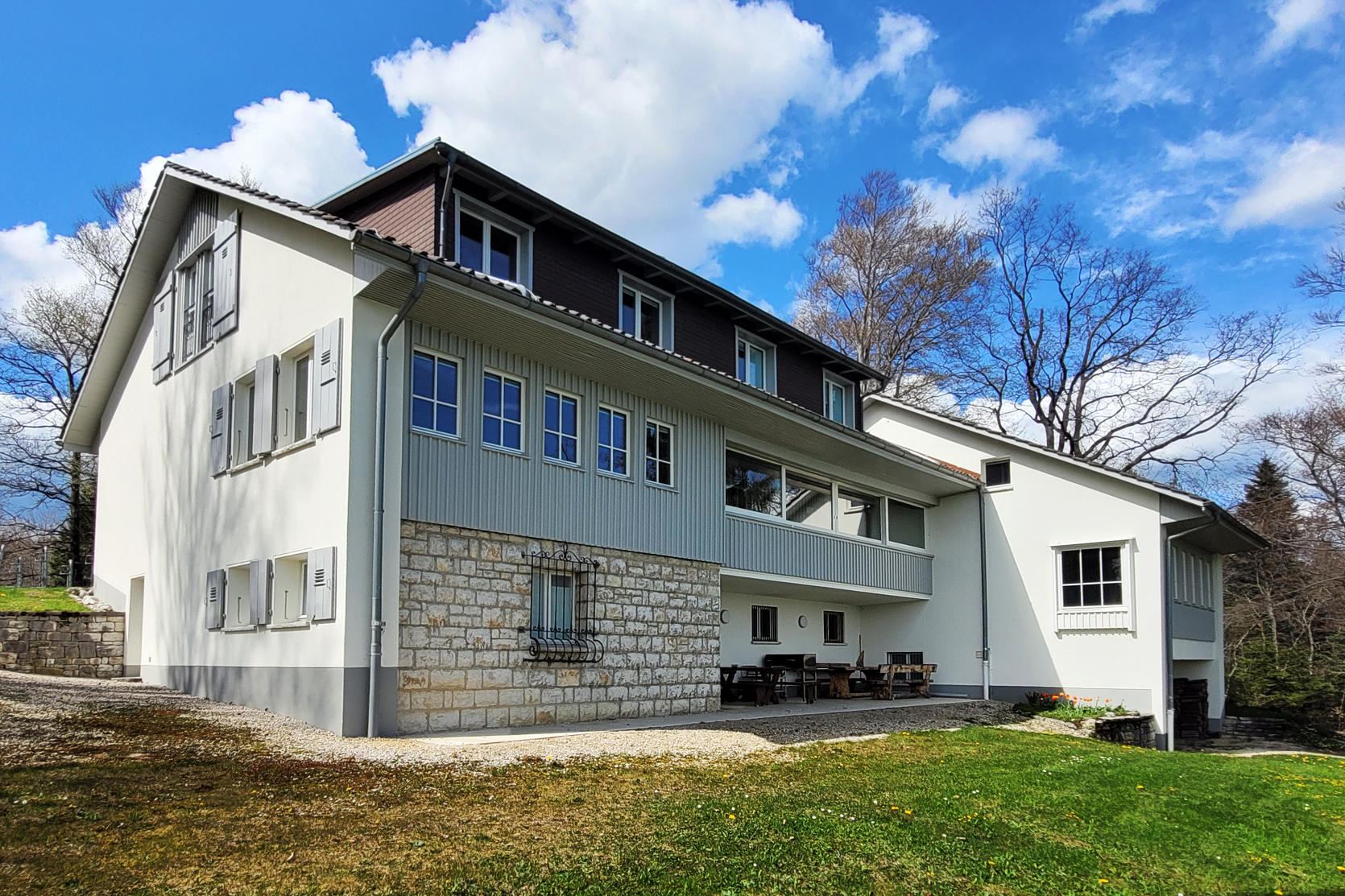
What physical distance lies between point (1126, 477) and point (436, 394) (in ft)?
45.5

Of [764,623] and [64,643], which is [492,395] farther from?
[64,643]

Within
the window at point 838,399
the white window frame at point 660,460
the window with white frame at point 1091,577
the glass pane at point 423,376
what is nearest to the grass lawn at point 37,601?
the glass pane at point 423,376

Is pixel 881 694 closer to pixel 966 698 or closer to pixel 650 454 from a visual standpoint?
pixel 966 698

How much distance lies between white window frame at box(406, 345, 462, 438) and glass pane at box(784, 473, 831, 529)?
7.60 metres

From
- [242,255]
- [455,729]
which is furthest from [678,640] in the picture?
[242,255]

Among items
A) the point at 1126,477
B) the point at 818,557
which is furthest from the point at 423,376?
the point at 1126,477

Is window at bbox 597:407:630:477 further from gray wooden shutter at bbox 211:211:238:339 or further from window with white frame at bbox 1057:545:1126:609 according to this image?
window with white frame at bbox 1057:545:1126:609

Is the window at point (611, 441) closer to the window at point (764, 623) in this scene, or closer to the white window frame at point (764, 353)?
the white window frame at point (764, 353)

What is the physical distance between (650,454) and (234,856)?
9.65m

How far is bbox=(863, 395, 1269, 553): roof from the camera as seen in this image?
61.5 ft

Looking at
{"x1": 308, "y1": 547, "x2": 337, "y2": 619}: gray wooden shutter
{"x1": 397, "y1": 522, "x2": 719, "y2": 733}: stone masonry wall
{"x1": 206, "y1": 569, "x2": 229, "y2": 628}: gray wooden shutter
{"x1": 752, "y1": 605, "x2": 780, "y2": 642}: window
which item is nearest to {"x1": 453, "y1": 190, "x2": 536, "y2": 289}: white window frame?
{"x1": 397, "y1": 522, "x2": 719, "y2": 733}: stone masonry wall

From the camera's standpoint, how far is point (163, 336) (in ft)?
53.9

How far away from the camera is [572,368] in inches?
528

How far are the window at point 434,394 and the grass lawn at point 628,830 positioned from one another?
12.9 feet
